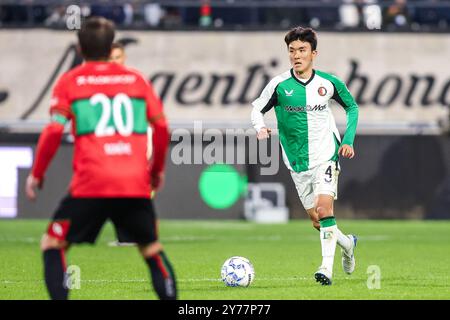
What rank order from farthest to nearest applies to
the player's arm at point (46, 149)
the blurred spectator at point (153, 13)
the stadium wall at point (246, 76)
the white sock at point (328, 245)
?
the blurred spectator at point (153, 13), the stadium wall at point (246, 76), the white sock at point (328, 245), the player's arm at point (46, 149)

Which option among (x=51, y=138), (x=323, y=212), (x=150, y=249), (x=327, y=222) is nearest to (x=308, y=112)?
(x=323, y=212)

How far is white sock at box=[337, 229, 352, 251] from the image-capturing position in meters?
10.6

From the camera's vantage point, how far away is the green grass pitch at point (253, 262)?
959 cm

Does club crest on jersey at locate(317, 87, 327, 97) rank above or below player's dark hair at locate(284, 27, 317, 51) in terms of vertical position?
below

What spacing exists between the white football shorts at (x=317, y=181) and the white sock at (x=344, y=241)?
1.13 feet

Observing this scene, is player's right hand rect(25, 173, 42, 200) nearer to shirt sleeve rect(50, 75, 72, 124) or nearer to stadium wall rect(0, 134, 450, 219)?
shirt sleeve rect(50, 75, 72, 124)

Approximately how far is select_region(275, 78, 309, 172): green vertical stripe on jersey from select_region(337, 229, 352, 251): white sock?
686mm

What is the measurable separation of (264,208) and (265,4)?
15.5 feet

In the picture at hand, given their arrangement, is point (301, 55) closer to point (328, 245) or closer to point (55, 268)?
point (328, 245)

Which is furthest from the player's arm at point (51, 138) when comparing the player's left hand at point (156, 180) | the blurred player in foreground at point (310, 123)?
the blurred player in foreground at point (310, 123)

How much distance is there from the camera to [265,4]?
25.2 metres

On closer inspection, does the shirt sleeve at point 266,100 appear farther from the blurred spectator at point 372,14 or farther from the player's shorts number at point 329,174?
the blurred spectator at point 372,14

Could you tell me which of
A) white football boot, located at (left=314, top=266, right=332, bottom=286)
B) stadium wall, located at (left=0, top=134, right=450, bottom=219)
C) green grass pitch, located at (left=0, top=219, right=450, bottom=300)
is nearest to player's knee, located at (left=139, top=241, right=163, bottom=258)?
green grass pitch, located at (left=0, top=219, right=450, bottom=300)
